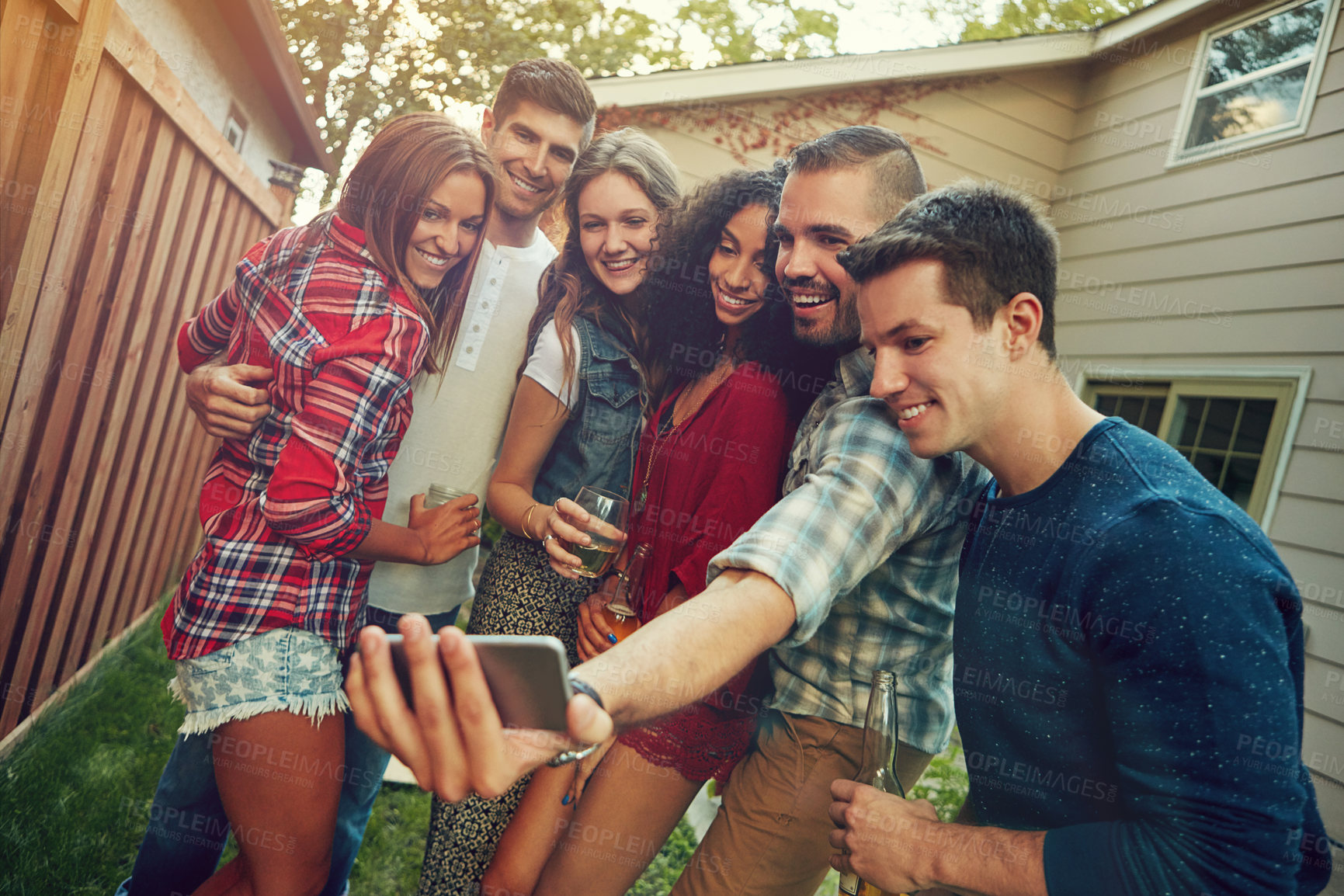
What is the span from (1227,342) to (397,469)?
16.0 feet

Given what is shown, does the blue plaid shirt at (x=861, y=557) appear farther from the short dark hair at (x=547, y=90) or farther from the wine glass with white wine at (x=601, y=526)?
the short dark hair at (x=547, y=90)

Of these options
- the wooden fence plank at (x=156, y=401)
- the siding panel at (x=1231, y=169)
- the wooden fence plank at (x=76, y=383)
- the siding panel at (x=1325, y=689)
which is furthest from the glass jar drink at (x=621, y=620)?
the siding panel at (x=1231, y=169)

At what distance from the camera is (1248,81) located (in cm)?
518

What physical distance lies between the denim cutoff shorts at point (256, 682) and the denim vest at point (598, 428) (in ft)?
2.38

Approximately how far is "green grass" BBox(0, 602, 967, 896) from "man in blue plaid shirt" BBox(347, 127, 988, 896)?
152cm

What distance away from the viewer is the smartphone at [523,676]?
2.90 feet

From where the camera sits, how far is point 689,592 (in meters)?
1.91

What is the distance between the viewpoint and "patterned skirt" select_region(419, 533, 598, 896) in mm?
2109

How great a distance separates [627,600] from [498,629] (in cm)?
39

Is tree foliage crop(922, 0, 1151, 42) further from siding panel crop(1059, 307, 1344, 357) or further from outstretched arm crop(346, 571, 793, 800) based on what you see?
outstretched arm crop(346, 571, 793, 800)

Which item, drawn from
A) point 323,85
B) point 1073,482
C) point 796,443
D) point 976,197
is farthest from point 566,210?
point 323,85

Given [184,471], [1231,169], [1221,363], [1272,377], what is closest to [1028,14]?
[1231,169]

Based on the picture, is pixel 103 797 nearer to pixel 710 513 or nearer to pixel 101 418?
pixel 101 418

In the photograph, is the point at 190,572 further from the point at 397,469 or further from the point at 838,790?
the point at 838,790
